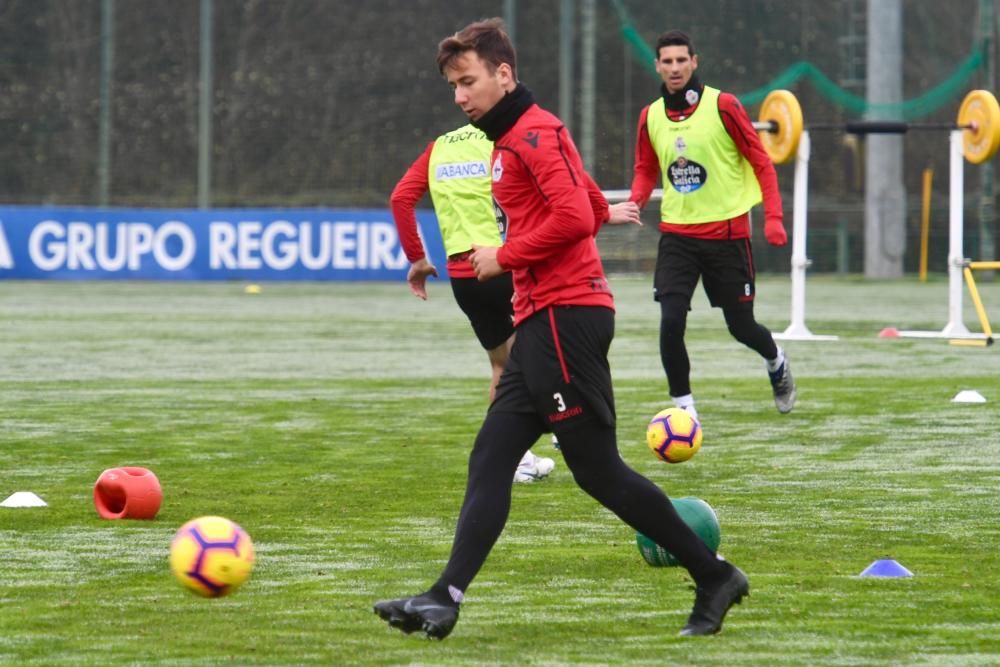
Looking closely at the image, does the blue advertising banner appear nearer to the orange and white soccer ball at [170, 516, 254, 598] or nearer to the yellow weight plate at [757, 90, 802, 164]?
the yellow weight plate at [757, 90, 802, 164]

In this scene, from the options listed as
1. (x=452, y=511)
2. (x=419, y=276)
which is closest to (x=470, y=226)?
(x=419, y=276)

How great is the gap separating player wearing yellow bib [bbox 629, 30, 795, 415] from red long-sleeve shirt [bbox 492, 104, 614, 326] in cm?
483

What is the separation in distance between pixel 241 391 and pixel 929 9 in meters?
24.2

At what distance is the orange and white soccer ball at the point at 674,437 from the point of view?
29.5 ft

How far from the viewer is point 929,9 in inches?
1363

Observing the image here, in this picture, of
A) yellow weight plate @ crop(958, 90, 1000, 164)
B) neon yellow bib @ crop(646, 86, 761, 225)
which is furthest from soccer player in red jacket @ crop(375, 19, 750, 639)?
yellow weight plate @ crop(958, 90, 1000, 164)

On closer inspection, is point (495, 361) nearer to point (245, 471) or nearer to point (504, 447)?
point (245, 471)

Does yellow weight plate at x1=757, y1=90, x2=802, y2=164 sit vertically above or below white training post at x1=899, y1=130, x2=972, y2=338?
above

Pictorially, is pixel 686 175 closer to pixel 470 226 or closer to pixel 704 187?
pixel 704 187

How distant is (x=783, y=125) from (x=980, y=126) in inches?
68.1

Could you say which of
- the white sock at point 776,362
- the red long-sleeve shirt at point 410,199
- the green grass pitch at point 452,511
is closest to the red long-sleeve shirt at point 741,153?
the white sock at point 776,362

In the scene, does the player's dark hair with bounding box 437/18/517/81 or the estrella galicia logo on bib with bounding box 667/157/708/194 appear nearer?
the player's dark hair with bounding box 437/18/517/81

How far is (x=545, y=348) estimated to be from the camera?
5.43 m

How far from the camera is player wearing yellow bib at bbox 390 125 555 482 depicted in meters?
8.64
